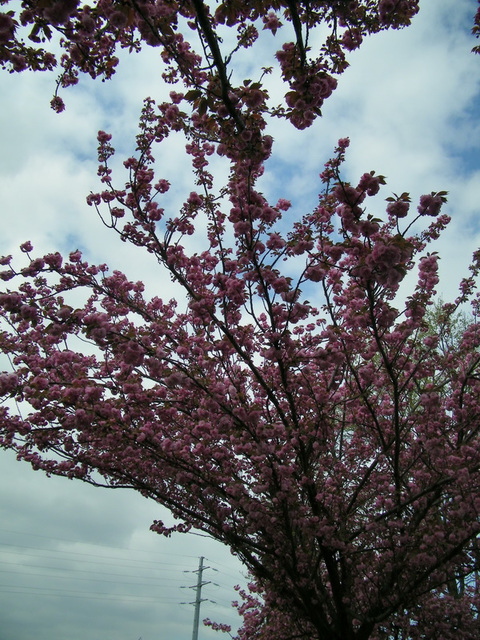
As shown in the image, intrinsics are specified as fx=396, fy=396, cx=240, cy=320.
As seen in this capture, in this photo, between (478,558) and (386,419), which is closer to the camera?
(478,558)

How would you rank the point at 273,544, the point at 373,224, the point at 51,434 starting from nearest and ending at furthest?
the point at 373,224 < the point at 273,544 < the point at 51,434

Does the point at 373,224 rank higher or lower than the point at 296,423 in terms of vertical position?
higher

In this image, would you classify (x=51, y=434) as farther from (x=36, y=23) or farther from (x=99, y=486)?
(x=36, y=23)

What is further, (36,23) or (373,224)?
(373,224)

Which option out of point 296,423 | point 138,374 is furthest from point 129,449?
point 296,423

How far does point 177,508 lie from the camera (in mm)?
6117

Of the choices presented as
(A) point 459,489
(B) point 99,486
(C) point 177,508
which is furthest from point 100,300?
(A) point 459,489

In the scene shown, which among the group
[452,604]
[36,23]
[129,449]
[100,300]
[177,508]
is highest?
[100,300]

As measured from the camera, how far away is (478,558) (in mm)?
5066

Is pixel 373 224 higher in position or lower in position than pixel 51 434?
higher

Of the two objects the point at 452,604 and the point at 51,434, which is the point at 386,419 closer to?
the point at 452,604

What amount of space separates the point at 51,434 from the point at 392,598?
207 inches

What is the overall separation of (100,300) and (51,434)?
2.21 metres

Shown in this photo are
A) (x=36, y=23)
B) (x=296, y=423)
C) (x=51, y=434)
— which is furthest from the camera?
(x=51, y=434)
